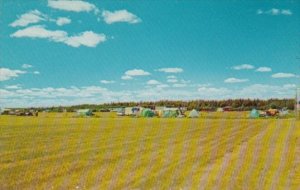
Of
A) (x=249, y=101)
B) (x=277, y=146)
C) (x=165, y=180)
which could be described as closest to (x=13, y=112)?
(x=249, y=101)

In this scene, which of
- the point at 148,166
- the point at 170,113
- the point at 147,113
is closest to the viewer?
the point at 148,166

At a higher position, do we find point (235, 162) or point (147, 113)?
point (147, 113)

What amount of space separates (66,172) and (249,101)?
121910 millimetres

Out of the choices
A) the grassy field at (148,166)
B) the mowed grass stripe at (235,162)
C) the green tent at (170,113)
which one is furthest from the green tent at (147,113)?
the grassy field at (148,166)

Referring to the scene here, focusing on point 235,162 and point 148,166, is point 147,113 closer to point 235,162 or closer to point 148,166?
point 235,162

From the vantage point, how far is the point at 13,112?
91500 mm

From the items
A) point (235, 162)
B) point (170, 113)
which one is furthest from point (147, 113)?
point (235, 162)

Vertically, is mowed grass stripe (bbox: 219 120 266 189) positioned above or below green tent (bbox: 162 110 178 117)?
below

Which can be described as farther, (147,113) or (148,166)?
(147,113)

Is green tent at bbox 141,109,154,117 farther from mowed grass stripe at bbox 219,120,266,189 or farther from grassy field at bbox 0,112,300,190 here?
grassy field at bbox 0,112,300,190

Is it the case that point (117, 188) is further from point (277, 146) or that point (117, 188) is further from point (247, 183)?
A: point (277, 146)

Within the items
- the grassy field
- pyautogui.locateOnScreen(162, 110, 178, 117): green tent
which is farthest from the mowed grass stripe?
pyautogui.locateOnScreen(162, 110, 178, 117): green tent

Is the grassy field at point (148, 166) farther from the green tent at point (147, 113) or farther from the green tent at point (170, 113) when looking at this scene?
the green tent at point (147, 113)

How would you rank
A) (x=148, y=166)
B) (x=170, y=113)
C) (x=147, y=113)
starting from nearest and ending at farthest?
(x=148, y=166) < (x=170, y=113) < (x=147, y=113)
